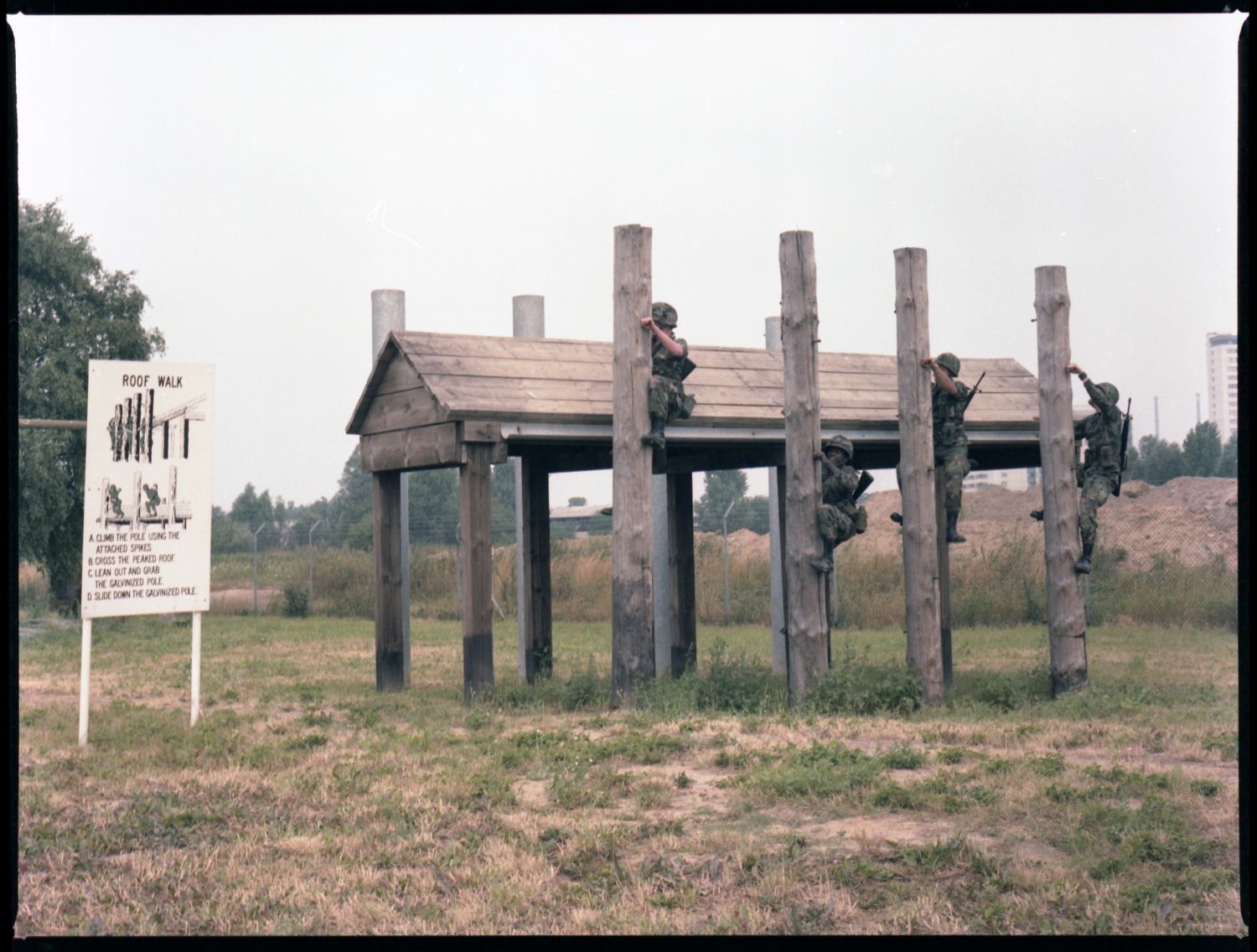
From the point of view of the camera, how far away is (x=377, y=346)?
678 inches

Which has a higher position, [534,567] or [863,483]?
[863,483]

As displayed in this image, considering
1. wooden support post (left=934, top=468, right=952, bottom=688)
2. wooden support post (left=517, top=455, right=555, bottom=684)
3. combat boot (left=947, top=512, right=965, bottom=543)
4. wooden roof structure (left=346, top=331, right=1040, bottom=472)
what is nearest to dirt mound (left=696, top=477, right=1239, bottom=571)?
wooden support post (left=934, top=468, right=952, bottom=688)

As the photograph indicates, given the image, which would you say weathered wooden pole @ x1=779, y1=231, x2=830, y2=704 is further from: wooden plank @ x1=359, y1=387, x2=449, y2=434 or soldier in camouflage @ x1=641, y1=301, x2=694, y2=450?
wooden plank @ x1=359, y1=387, x2=449, y2=434

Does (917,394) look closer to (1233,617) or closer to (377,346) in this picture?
(377,346)

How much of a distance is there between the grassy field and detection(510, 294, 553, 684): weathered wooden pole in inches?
69.7

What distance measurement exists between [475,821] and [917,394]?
644cm

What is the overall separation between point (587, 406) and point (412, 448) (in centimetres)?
203

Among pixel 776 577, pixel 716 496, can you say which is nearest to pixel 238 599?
pixel 776 577

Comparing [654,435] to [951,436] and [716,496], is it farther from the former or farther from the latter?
[716,496]

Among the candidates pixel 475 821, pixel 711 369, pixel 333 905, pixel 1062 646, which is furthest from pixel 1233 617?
pixel 333 905

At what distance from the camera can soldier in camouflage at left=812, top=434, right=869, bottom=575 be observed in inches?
498

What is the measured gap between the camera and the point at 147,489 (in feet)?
40.3

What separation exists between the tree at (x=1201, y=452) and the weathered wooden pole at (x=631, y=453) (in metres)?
16.3

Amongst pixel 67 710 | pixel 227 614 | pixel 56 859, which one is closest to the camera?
pixel 56 859
